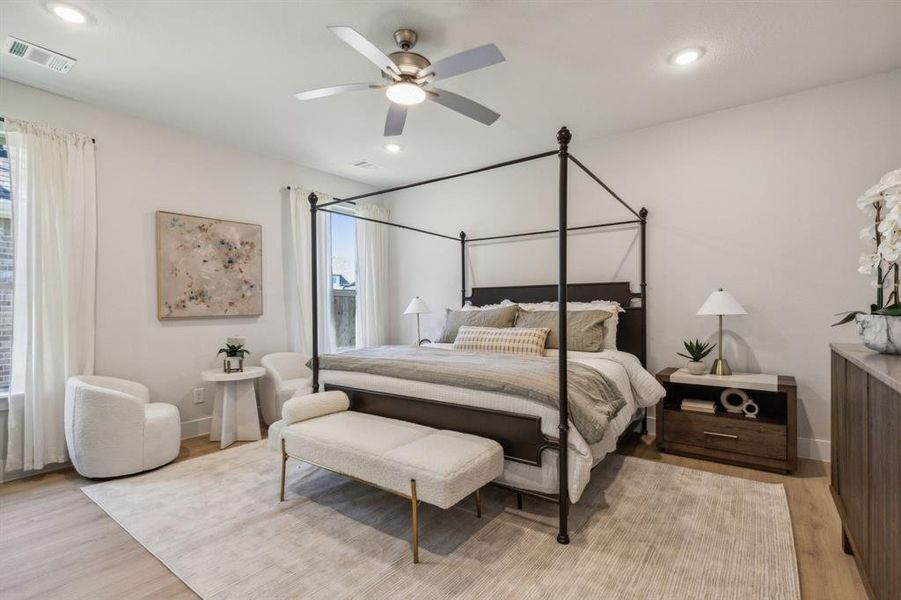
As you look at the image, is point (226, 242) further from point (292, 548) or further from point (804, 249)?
point (804, 249)

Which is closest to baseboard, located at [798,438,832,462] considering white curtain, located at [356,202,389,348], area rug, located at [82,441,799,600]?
area rug, located at [82,441,799,600]

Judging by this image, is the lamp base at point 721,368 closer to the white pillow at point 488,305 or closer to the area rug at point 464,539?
the area rug at point 464,539

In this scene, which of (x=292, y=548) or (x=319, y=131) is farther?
(x=319, y=131)

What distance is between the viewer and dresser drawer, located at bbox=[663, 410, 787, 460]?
9.43 feet

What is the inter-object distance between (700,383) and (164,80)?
433 centimetres

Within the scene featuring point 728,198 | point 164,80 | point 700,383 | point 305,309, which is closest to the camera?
point 164,80

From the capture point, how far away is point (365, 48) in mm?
2113

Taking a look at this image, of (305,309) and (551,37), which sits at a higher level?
(551,37)

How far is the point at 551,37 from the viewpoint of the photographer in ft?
8.05

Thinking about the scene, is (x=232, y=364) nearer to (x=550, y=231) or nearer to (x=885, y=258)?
(x=550, y=231)

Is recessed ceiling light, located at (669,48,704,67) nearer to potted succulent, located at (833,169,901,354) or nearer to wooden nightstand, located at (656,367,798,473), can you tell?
potted succulent, located at (833,169,901,354)

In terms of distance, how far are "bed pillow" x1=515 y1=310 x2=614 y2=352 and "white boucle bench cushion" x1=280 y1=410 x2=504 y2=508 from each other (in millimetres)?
1448

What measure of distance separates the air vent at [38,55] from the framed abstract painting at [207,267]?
3.86 feet

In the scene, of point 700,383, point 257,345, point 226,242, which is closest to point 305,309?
point 257,345
